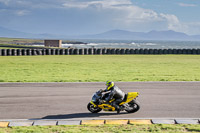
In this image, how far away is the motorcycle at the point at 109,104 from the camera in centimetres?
1004

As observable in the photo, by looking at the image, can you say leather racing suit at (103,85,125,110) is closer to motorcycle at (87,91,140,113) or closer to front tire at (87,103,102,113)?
motorcycle at (87,91,140,113)

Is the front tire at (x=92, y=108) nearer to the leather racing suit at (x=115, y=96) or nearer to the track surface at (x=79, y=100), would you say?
the track surface at (x=79, y=100)

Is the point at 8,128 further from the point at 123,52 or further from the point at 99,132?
the point at 123,52

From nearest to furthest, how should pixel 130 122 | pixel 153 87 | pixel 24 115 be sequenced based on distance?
pixel 130 122 < pixel 24 115 < pixel 153 87

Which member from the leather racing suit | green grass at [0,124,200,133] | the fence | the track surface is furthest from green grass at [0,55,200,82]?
the fence

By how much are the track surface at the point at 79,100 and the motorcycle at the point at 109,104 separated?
18cm

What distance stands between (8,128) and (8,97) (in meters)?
4.57

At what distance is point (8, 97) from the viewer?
42.2 ft

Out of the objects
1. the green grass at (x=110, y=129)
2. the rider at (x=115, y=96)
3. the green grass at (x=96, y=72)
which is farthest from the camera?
the green grass at (x=96, y=72)

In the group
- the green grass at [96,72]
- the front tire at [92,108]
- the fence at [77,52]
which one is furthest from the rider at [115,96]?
the fence at [77,52]

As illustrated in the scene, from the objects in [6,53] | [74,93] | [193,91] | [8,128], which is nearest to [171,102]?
[193,91]

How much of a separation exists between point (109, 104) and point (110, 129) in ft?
6.08

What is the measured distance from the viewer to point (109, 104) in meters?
10.1

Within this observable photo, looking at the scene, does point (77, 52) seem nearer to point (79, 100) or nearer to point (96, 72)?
point (96, 72)
